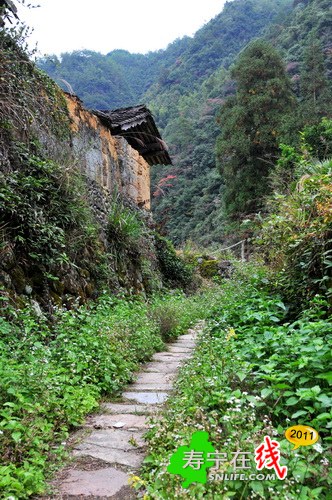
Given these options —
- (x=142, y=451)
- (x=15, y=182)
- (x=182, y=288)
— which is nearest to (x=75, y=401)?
(x=142, y=451)

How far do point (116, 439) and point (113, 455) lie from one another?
229mm

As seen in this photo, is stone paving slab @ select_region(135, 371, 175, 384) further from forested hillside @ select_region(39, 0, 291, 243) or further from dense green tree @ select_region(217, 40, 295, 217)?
forested hillside @ select_region(39, 0, 291, 243)

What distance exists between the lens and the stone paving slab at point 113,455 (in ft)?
7.61

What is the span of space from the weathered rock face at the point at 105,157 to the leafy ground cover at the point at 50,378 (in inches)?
131

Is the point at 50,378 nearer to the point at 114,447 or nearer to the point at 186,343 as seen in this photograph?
the point at 114,447

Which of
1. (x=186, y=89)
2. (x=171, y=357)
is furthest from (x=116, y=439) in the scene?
(x=186, y=89)

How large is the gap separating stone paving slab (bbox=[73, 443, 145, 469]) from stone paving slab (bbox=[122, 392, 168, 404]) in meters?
0.90

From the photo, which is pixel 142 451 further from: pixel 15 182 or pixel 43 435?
pixel 15 182

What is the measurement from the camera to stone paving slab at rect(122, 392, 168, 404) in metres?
3.40

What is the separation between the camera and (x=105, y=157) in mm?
8289

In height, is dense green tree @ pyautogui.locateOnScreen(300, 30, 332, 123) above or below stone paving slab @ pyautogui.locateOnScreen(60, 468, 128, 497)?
above

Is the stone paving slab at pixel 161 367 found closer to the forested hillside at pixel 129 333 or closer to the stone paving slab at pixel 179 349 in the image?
the forested hillside at pixel 129 333

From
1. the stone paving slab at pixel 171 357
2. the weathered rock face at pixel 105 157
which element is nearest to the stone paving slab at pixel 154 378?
the stone paving slab at pixel 171 357

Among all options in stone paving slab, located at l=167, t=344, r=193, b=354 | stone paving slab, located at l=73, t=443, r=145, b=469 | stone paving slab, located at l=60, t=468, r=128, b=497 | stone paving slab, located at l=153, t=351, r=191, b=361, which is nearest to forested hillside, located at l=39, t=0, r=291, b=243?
stone paving slab, located at l=167, t=344, r=193, b=354
